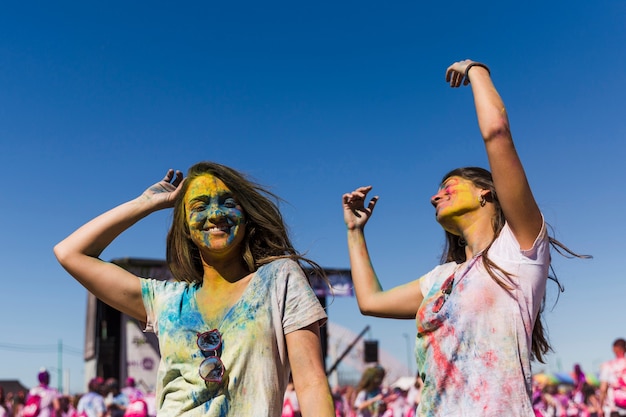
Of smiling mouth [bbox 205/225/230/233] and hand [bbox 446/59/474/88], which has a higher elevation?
hand [bbox 446/59/474/88]

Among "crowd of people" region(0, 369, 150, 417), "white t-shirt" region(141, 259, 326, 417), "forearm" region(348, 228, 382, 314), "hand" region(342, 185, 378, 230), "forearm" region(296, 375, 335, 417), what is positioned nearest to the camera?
"forearm" region(296, 375, 335, 417)

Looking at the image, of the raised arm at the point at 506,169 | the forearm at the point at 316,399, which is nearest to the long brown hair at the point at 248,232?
the forearm at the point at 316,399

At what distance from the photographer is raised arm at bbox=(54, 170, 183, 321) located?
122 inches

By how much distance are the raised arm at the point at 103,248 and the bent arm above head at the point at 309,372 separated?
2.46 ft

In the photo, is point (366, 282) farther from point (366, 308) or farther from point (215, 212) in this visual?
point (215, 212)

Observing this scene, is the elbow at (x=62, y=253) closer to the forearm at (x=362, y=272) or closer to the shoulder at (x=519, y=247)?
the forearm at (x=362, y=272)

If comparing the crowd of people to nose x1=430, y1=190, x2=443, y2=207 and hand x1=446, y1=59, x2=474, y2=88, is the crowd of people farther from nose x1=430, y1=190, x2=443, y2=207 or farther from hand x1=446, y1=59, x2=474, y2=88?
hand x1=446, y1=59, x2=474, y2=88

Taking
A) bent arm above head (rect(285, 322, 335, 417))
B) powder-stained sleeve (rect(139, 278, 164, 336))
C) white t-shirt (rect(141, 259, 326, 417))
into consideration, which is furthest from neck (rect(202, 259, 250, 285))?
bent arm above head (rect(285, 322, 335, 417))

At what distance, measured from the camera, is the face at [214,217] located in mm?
3018

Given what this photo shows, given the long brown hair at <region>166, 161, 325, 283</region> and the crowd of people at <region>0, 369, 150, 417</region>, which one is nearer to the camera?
the long brown hair at <region>166, 161, 325, 283</region>

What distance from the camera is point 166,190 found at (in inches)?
132

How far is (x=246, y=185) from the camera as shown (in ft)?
10.4

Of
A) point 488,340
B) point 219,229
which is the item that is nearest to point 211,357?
point 219,229

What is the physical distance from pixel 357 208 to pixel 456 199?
642 mm
